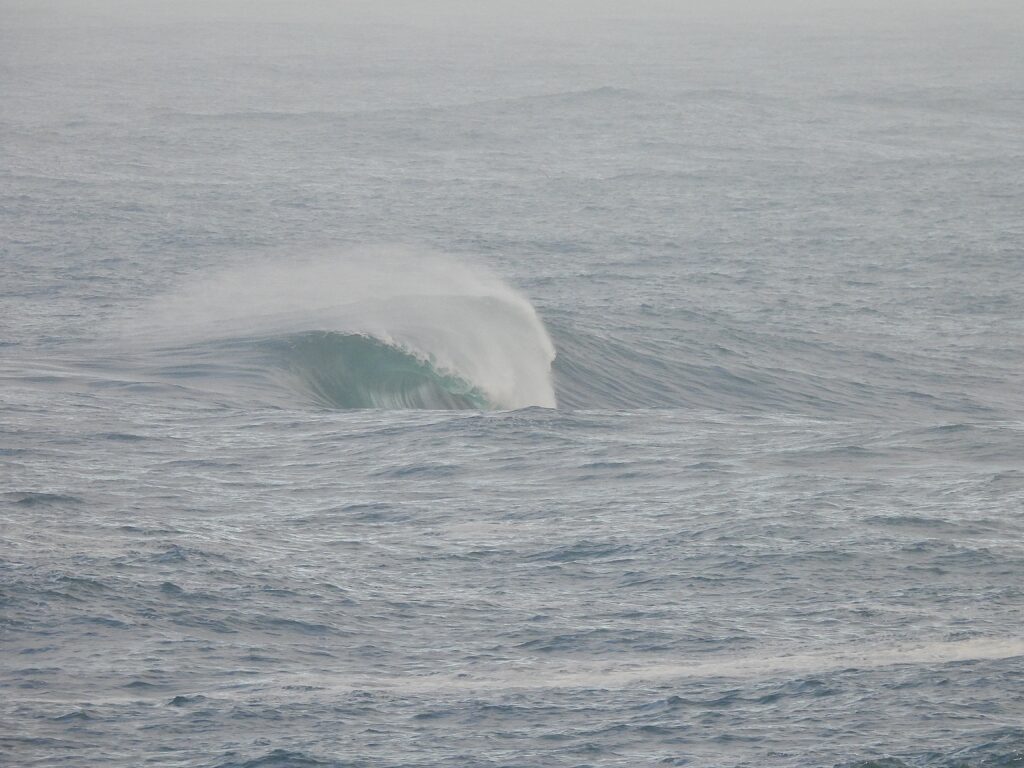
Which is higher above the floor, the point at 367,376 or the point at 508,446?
the point at 508,446

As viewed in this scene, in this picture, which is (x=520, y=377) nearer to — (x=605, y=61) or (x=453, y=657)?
(x=453, y=657)

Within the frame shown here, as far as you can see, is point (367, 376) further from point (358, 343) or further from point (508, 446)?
point (508, 446)

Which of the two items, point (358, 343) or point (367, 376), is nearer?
point (367, 376)

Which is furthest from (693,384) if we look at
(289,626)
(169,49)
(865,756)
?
(169,49)

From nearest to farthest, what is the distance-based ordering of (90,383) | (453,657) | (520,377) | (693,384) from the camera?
(453,657)
(90,383)
(520,377)
(693,384)

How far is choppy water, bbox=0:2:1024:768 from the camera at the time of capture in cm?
1162

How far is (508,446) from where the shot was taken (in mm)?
19969

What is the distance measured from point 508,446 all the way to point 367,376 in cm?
560

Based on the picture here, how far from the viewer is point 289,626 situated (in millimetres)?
13281

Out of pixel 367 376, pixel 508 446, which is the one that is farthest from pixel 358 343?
pixel 508 446

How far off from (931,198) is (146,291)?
25.7m

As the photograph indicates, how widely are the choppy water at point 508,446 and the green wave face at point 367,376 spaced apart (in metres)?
0.07

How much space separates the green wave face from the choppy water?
7cm

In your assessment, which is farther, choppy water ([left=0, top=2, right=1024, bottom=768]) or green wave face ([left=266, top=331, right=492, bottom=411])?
green wave face ([left=266, top=331, right=492, bottom=411])
